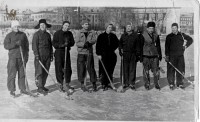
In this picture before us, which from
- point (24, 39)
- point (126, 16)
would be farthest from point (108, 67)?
point (24, 39)

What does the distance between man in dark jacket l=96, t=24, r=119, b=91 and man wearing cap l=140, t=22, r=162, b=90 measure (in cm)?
30

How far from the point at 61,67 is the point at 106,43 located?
55 centimetres

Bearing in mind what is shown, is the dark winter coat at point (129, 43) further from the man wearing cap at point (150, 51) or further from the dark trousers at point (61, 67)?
the dark trousers at point (61, 67)

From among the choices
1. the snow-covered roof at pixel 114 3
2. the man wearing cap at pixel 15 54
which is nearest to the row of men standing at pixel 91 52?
the man wearing cap at pixel 15 54

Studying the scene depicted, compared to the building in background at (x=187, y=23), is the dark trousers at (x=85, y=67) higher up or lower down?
lower down

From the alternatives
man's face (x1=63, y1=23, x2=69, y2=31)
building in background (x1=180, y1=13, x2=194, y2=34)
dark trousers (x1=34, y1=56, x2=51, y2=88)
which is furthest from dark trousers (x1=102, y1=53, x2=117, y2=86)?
building in background (x1=180, y1=13, x2=194, y2=34)

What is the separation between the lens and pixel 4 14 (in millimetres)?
3023

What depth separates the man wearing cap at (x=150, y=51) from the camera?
118 inches

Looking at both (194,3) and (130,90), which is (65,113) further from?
(194,3)

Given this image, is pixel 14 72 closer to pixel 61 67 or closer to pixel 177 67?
pixel 61 67

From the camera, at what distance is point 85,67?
3033 millimetres

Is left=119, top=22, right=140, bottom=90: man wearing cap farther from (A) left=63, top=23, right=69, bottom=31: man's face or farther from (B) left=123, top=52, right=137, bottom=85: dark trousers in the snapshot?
(A) left=63, top=23, right=69, bottom=31: man's face

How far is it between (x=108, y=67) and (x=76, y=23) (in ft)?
1.91

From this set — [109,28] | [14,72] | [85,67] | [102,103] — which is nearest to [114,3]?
[109,28]
